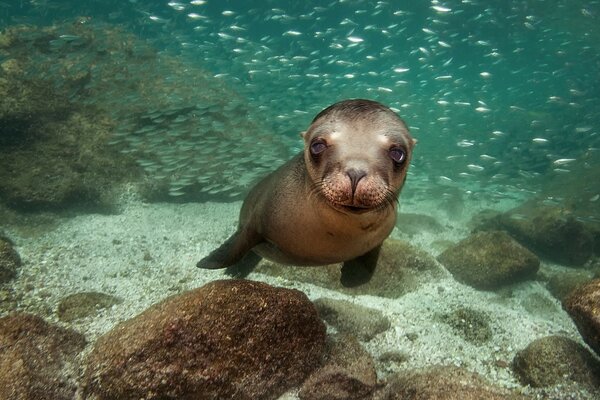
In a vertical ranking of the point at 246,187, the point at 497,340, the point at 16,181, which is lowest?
the point at 246,187

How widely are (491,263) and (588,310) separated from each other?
12.0ft

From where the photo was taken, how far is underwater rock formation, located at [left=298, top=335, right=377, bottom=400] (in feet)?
Result: 8.53

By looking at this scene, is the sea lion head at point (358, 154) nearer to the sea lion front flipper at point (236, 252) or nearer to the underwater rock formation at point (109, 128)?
the sea lion front flipper at point (236, 252)

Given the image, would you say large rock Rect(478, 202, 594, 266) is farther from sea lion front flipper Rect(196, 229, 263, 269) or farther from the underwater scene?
sea lion front flipper Rect(196, 229, 263, 269)

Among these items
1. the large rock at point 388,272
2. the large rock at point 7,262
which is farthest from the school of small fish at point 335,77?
the large rock at point 388,272

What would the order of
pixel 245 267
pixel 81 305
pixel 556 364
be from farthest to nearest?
pixel 245 267 < pixel 81 305 < pixel 556 364

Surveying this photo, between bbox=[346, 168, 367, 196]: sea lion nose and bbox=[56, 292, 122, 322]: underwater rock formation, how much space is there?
3.48 metres

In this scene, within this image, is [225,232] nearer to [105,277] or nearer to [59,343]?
[105,277]

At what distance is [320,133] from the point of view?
212cm

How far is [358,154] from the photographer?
1927mm

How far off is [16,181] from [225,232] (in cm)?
482

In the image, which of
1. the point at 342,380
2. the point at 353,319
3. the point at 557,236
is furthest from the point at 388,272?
the point at 557,236

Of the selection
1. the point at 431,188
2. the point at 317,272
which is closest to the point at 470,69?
the point at 431,188

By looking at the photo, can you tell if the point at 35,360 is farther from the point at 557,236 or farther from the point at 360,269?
the point at 557,236
